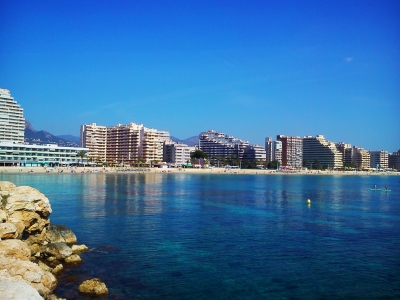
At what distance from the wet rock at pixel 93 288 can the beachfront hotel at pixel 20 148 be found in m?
125

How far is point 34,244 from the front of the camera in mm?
19531

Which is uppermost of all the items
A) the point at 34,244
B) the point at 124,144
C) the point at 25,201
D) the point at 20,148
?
the point at 124,144

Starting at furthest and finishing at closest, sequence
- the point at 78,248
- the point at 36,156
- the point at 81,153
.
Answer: the point at 81,153
the point at 36,156
the point at 78,248

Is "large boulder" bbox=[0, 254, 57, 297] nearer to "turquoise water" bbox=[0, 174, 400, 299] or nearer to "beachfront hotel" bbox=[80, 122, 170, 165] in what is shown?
"turquoise water" bbox=[0, 174, 400, 299]

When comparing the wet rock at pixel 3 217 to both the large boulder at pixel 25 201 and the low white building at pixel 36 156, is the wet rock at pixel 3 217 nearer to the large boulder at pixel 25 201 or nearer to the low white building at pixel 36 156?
the large boulder at pixel 25 201

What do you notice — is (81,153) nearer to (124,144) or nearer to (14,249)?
(124,144)

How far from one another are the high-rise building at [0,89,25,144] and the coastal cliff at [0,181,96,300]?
13805cm

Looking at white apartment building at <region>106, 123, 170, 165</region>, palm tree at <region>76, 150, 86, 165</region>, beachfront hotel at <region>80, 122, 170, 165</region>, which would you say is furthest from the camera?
beachfront hotel at <region>80, 122, 170, 165</region>

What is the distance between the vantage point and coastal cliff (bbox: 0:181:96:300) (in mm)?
13094

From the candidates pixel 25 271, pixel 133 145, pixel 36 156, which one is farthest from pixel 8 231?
pixel 133 145

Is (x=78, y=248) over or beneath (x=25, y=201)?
beneath

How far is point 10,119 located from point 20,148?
2432cm

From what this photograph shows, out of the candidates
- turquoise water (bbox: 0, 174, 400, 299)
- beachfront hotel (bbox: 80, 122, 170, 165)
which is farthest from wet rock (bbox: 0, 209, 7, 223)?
beachfront hotel (bbox: 80, 122, 170, 165)

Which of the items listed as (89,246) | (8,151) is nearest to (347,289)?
(89,246)
